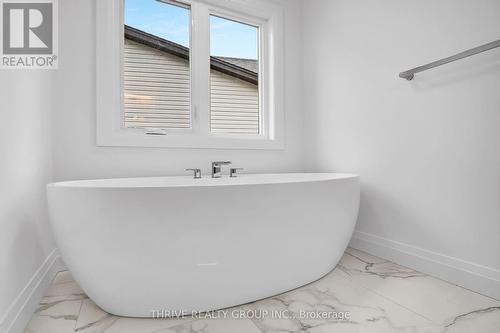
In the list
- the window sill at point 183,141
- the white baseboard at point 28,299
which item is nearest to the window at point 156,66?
the window sill at point 183,141

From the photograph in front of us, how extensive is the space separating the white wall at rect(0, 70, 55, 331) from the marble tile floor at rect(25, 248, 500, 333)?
0.19 meters

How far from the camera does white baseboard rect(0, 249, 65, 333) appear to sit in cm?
90

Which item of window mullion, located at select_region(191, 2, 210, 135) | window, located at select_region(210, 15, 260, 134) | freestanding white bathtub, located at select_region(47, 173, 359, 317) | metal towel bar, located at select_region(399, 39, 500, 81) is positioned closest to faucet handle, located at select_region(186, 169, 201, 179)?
window mullion, located at select_region(191, 2, 210, 135)

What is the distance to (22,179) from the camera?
1117 millimetres

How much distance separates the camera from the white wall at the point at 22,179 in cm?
93

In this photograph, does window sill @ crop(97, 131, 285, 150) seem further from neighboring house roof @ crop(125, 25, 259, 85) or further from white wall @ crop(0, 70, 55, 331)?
neighboring house roof @ crop(125, 25, 259, 85)

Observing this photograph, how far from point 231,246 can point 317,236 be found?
1.52 ft

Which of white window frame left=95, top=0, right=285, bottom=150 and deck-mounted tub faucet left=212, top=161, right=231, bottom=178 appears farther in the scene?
deck-mounted tub faucet left=212, top=161, right=231, bottom=178

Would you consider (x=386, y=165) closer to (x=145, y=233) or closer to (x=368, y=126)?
(x=368, y=126)

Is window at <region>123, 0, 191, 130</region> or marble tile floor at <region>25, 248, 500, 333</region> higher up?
window at <region>123, 0, 191, 130</region>

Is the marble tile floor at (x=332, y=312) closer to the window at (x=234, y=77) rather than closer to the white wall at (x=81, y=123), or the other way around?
the white wall at (x=81, y=123)

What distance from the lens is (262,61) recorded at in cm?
235
